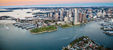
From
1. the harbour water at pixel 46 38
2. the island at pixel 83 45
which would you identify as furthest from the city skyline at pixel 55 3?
the island at pixel 83 45

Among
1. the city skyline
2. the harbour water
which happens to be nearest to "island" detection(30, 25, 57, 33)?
the harbour water

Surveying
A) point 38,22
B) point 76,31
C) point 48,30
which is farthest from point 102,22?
point 38,22

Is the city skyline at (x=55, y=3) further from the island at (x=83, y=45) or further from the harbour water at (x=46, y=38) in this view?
the island at (x=83, y=45)

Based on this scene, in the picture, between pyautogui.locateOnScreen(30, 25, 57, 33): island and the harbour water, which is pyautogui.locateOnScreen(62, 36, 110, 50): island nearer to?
the harbour water

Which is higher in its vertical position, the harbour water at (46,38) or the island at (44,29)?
the island at (44,29)

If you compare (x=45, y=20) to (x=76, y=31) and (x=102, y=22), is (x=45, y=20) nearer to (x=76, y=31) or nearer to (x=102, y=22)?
(x=76, y=31)
